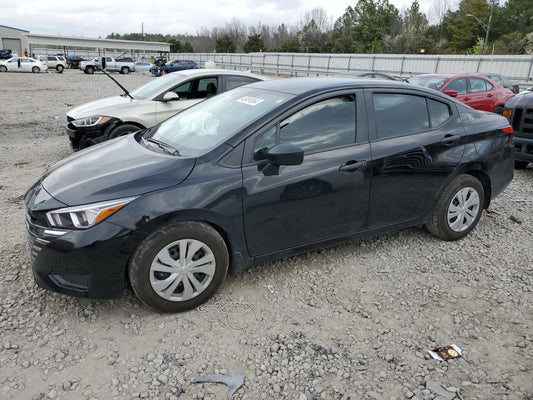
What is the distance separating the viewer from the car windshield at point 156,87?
7179mm

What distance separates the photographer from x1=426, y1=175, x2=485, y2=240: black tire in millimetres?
4168

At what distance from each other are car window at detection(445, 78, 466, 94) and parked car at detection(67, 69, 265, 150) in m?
6.07

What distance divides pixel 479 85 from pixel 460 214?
8.85 meters

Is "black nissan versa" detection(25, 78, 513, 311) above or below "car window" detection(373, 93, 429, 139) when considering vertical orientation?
below

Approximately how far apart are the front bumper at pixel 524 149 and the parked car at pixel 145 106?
4.57 metres

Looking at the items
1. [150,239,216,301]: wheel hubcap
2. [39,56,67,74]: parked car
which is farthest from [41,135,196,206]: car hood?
[39,56,67,74]: parked car

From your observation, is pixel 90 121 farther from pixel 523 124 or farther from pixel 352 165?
pixel 523 124

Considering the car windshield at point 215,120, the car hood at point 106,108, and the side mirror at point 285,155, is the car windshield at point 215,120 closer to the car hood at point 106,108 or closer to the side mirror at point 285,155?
the side mirror at point 285,155

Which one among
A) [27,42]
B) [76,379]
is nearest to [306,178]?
[76,379]

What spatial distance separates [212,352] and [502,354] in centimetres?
194

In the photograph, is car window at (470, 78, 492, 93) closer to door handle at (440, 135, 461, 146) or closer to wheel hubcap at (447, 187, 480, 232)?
wheel hubcap at (447, 187, 480, 232)

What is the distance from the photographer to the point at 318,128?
3.47 m

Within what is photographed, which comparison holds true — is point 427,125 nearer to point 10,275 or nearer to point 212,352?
point 212,352

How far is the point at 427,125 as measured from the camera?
4004mm
